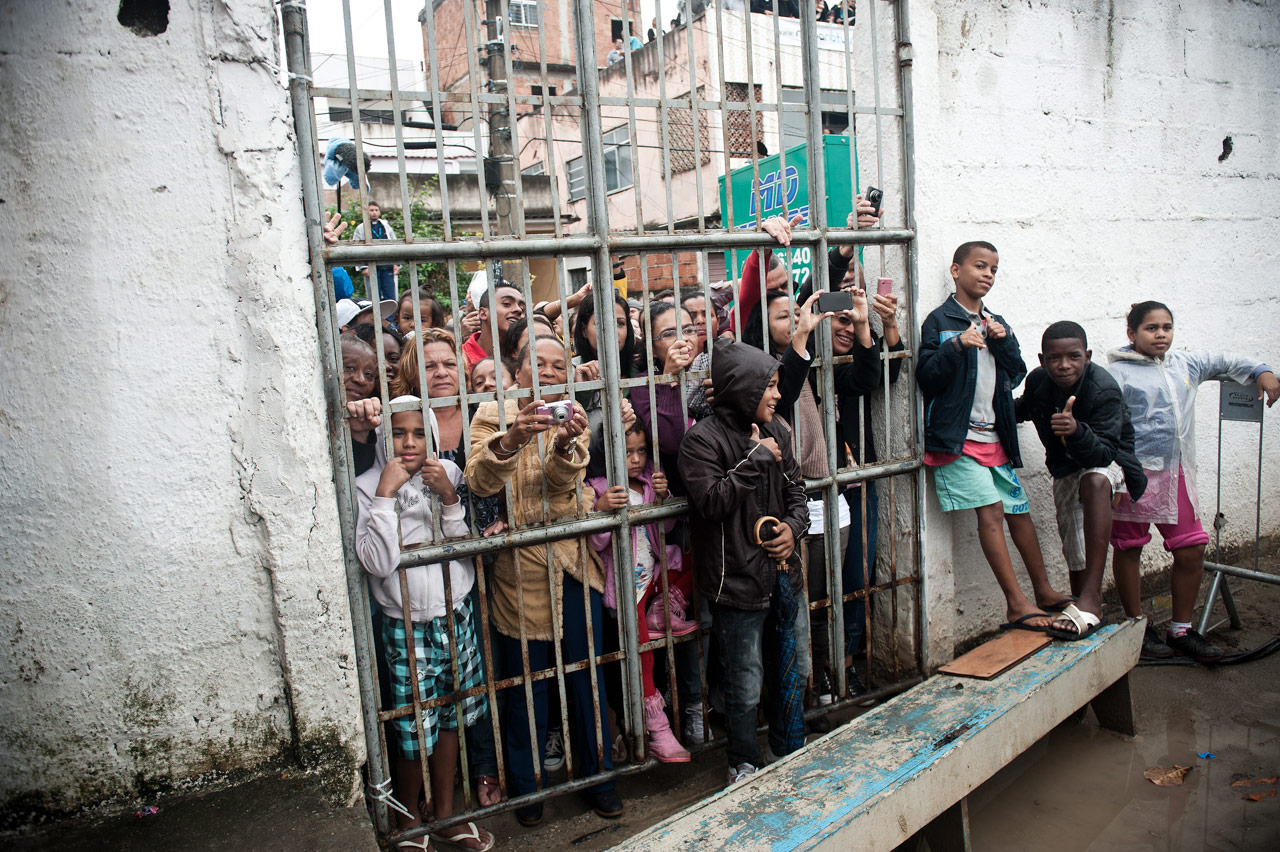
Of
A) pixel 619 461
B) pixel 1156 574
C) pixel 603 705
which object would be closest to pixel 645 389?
pixel 619 461

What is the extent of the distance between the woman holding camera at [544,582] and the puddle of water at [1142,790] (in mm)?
1496

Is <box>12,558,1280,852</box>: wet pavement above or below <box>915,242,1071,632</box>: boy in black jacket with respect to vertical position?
below

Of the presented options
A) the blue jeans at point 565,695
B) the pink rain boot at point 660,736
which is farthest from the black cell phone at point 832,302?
the pink rain boot at point 660,736

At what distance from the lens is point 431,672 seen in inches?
110

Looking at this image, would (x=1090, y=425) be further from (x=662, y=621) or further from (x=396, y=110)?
(x=396, y=110)

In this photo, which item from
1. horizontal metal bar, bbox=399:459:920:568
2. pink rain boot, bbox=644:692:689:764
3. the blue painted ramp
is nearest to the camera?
the blue painted ramp

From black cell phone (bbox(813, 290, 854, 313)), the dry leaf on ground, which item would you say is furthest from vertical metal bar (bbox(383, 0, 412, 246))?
the dry leaf on ground

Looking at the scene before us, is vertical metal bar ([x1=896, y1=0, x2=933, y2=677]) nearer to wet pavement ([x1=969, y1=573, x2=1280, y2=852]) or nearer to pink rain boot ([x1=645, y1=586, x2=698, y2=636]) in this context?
wet pavement ([x1=969, y1=573, x2=1280, y2=852])

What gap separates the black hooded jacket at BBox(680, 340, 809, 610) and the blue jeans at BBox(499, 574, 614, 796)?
0.47 meters

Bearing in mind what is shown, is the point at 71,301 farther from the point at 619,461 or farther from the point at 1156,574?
the point at 1156,574

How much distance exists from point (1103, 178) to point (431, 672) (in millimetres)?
4282

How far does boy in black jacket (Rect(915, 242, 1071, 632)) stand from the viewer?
3729 mm

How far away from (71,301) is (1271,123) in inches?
258

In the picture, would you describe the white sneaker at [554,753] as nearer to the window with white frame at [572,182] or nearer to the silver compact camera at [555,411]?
the silver compact camera at [555,411]
